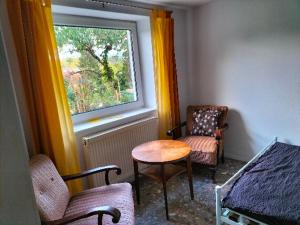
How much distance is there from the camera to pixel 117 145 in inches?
103

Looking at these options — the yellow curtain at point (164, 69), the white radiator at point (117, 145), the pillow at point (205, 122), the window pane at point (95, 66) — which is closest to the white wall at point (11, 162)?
the white radiator at point (117, 145)

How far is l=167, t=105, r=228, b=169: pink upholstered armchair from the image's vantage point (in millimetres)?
2701

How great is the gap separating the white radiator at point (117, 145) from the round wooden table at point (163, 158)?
30 centimetres

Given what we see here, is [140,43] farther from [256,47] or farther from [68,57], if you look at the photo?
→ [256,47]

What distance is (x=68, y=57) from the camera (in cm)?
251

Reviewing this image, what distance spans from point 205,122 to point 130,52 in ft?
4.63

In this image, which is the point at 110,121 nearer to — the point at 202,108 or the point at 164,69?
the point at 164,69

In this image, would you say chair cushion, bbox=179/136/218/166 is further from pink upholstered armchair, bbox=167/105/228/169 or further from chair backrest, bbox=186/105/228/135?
chair backrest, bbox=186/105/228/135

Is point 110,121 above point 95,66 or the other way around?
the other way around

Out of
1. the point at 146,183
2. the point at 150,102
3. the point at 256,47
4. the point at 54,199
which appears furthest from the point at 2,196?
the point at 256,47

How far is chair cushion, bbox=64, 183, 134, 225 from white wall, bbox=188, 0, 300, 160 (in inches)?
80.0

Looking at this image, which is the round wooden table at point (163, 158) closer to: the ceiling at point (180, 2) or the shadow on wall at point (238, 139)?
the shadow on wall at point (238, 139)

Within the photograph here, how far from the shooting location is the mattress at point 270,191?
1.51 m

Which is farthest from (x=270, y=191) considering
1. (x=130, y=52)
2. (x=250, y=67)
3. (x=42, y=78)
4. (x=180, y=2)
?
(x=180, y=2)
